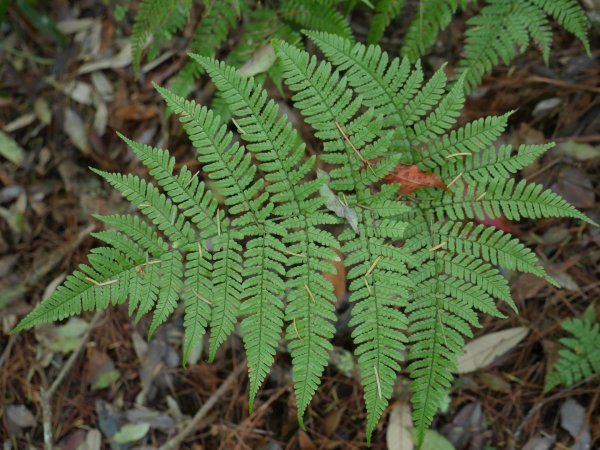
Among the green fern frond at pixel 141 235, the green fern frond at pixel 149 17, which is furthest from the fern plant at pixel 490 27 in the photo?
the green fern frond at pixel 141 235

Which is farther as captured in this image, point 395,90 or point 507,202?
point 395,90

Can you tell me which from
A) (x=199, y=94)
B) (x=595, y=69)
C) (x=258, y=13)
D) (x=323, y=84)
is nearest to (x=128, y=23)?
(x=199, y=94)

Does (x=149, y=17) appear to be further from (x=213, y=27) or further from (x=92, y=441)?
(x=92, y=441)

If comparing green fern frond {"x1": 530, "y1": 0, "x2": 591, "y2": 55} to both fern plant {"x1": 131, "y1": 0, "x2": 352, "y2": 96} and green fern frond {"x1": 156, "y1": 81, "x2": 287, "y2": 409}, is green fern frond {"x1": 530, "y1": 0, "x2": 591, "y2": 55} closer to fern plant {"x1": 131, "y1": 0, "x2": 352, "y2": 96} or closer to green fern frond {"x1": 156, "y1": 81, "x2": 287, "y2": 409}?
fern plant {"x1": 131, "y1": 0, "x2": 352, "y2": 96}

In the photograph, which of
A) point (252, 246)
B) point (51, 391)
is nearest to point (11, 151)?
point (51, 391)

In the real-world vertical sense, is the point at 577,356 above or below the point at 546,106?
below

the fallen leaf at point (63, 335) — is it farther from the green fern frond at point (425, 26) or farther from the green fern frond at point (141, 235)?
the green fern frond at point (425, 26)

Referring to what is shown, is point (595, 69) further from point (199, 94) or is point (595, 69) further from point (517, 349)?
point (199, 94)

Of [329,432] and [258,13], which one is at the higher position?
[258,13]
